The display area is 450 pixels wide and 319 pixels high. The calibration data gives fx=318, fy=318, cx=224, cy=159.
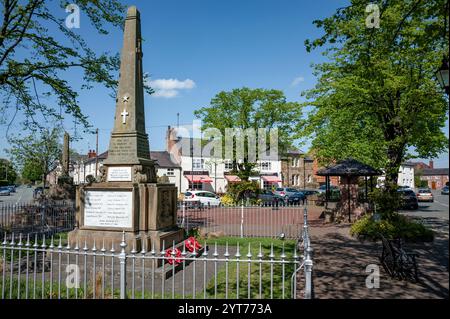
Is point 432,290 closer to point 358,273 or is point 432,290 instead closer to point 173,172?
point 358,273

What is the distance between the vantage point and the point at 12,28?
40.4 ft

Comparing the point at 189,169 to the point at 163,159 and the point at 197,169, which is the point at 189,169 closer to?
the point at 197,169

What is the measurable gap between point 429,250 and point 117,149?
1053 centimetres

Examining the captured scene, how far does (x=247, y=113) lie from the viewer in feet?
114

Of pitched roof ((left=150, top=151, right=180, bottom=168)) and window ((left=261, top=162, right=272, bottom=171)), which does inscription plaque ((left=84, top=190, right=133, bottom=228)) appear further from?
window ((left=261, top=162, right=272, bottom=171))

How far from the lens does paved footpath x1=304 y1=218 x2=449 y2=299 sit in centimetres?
636

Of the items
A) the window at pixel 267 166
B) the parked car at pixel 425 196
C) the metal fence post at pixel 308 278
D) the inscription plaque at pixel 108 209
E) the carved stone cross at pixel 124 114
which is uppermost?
the carved stone cross at pixel 124 114

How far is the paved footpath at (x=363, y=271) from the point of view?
6.36m

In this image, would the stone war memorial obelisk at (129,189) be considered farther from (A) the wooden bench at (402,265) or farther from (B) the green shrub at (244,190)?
(B) the green shrub at (244,190)

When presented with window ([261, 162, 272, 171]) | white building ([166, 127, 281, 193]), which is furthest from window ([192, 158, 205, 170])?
window ([261, 162, 272, 171])

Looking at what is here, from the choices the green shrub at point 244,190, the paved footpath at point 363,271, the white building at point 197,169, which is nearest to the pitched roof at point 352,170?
the paved footpath at point 363,271

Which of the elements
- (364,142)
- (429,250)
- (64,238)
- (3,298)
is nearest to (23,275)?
(3,298)

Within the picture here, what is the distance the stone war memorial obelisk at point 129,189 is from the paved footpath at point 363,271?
181 inches

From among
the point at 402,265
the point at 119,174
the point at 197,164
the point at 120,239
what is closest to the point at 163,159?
the point at 197,164
